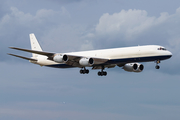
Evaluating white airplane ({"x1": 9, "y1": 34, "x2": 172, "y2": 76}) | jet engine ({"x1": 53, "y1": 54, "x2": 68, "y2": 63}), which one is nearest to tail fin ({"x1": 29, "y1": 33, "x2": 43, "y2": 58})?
white airplane ({"x1": 9, "y1": 34, "x2": 172, "y2": 76})

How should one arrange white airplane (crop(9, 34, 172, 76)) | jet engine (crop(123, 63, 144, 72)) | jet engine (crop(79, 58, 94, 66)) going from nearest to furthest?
white airplane (crop(9, 34, 172, 76))
jet engine (crop(79, 58, 94, 66))
jet engine (crop(123, 63, 144, 72))

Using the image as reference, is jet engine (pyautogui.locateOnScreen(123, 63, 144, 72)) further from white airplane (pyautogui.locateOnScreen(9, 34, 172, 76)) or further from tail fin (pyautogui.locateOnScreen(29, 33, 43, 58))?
tail fin (pyautogui.locateOnScreen(29, 33, 43, 58))

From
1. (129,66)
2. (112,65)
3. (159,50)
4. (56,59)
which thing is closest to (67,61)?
(56,59)

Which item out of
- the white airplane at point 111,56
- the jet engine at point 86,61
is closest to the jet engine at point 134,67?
the white airplane at point 111,56

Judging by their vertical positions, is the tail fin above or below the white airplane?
above

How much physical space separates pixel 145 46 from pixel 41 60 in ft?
85.4

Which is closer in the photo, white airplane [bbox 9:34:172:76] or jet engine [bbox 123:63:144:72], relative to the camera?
white airplane [bbox 9:34:172:76]

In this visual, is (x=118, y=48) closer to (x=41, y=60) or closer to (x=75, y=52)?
(x=75, y=52)

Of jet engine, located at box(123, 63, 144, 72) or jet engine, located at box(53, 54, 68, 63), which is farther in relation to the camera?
jet engine, located at box(123, 63, 144, 72)

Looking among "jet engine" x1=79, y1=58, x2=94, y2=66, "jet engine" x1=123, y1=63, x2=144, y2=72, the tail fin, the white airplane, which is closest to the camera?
the white airplane

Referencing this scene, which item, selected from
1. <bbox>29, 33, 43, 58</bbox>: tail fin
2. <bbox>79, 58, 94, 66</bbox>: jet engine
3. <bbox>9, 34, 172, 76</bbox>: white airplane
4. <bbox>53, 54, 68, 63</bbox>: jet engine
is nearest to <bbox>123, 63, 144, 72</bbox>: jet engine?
<bbox>9, 34, 172, 76</bbox>: white airplane

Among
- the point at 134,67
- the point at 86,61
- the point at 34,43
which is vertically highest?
the point at 34,43

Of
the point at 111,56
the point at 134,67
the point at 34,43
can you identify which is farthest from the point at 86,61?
the point at 34,43

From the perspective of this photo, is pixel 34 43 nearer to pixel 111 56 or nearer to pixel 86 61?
pixel 86 61
